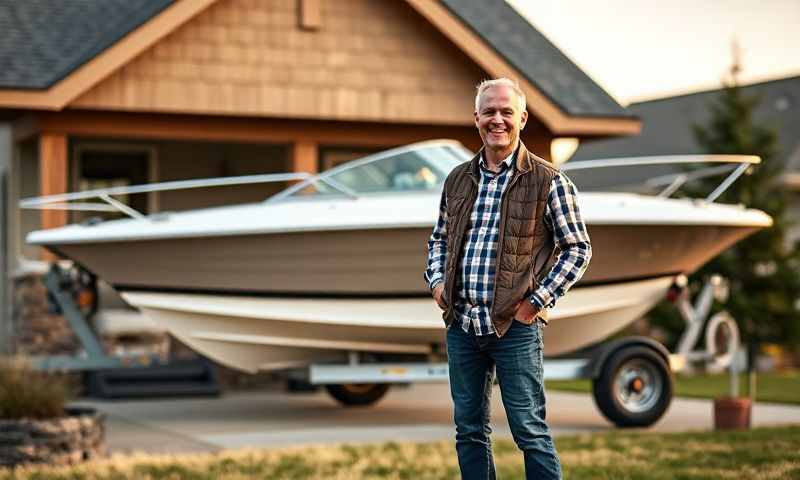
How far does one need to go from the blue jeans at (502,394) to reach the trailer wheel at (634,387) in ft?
17.4

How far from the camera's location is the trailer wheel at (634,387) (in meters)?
10.1

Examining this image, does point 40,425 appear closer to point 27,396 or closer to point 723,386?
point 27,396

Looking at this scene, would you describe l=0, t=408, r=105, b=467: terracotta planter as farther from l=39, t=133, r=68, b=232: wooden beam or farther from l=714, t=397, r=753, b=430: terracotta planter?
l=39, t=133, r=68, b=232: wooden beam

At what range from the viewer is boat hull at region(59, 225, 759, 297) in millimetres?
9883

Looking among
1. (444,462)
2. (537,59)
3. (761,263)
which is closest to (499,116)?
(444,462)

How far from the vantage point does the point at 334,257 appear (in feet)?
32.7

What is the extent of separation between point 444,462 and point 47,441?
8.35 feet

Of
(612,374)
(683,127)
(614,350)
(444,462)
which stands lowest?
(444,462)

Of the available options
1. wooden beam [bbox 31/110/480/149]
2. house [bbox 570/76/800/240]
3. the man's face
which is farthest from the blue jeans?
house [bbox 570/76/800/240]

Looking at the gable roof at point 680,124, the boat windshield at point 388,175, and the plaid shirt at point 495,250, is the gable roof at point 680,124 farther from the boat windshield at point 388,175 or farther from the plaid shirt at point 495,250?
the plaid shirt at point 495,250

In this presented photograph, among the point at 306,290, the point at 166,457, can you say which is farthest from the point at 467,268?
the point at 306,290

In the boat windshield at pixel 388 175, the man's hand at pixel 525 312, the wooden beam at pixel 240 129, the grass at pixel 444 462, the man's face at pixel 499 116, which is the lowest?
the grass at pixel 444 462

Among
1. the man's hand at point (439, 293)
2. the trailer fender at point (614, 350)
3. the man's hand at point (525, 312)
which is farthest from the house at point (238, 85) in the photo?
the man's hand at point (525, 312)

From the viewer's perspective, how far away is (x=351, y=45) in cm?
1402
